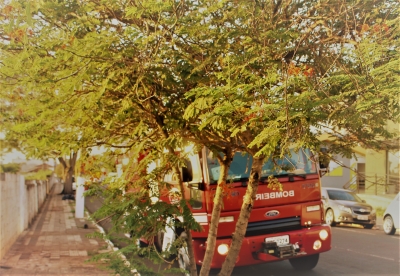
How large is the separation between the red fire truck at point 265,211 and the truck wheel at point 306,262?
0.78 metres

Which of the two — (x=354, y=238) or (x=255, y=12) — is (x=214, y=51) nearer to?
(x=255, y=12)

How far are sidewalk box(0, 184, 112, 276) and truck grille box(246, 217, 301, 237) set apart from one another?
253 cm

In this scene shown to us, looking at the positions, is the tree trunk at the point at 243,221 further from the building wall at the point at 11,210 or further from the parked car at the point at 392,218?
the parked car at the point at 392,218

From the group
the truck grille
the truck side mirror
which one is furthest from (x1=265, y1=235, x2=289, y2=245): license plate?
the truck side mirror

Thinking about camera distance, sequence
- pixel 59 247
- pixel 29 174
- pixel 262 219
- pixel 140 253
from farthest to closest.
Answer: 1. pixel 29 174
2. pixel 59 247
3. pixel 262 219
4. pixel 140 253

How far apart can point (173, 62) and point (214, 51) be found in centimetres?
46

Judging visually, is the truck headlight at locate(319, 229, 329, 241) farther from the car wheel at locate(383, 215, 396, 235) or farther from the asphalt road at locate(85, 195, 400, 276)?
the car wheel at locate(383, 215, 396, 235)

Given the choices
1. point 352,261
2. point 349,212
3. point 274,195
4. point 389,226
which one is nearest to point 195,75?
point 274,195

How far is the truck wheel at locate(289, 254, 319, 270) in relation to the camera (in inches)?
377

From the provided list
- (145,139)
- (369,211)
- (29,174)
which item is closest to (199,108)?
(145,139)

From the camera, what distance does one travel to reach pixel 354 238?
14.7 m

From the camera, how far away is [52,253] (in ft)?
38.5

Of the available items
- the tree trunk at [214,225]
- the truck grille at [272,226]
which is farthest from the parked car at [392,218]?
the tree trunk at [214,225]

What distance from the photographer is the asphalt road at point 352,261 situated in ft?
31.3
